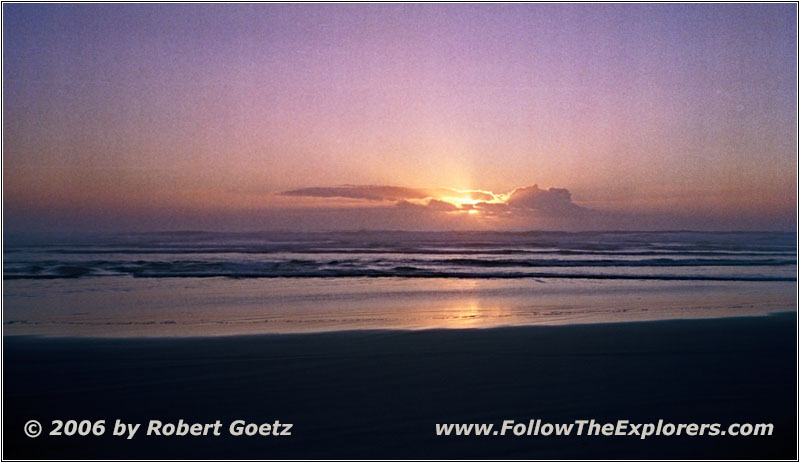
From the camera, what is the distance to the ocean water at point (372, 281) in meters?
8.74

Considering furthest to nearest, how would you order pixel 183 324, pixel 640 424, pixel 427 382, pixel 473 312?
1. pixel 473 312
2. pixel 183 324
3. pixel 427 382
4. pixel 640 424

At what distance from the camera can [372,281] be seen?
560 inches

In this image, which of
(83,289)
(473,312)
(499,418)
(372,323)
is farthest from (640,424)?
(83,289)

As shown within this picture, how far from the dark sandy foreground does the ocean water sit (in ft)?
3.87

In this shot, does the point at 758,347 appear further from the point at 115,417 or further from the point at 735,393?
the point at 115,417

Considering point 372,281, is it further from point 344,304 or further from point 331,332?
point 331,332

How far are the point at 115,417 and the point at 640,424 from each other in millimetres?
3781

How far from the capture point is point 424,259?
→ 772 inches

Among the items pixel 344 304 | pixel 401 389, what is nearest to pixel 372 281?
pixel 344 304

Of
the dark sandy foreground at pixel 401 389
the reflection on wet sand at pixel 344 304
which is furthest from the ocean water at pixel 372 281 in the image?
the dark sandy foreground at pixel 401 389

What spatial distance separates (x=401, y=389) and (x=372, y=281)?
8.94m

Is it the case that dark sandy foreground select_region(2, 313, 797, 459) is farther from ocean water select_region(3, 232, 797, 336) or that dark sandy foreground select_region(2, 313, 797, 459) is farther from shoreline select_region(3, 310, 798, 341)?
ocean water select_region(3, 232, 797, 336)

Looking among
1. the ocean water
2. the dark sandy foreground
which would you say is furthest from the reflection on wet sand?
the dark sandy foreground

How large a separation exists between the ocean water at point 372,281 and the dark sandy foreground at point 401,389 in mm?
1180
